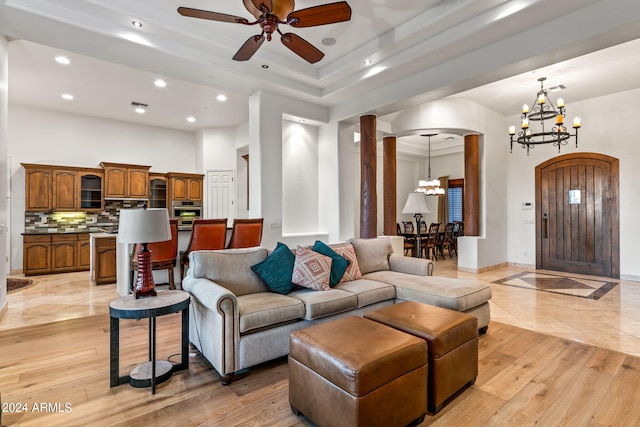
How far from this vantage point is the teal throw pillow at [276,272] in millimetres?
3051

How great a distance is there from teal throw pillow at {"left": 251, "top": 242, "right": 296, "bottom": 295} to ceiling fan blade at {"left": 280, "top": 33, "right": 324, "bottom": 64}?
2059mm

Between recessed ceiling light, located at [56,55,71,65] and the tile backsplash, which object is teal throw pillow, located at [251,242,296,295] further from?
the tile backsplash

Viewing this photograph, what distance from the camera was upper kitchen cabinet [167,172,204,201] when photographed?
8.17 meters

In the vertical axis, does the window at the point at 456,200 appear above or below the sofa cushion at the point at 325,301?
above

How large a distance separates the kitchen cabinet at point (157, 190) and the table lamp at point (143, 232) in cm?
618

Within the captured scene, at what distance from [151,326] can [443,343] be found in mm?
2137

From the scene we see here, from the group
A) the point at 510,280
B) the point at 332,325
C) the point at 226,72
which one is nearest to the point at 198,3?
the point at 226,72

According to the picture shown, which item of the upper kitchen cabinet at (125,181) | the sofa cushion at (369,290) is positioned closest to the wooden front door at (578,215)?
the sofa cushion at (369,290)

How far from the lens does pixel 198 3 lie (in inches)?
134

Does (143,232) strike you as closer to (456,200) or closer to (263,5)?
(263,5)

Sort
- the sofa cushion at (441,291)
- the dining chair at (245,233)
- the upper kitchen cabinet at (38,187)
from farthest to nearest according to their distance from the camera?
the upper kitchen cabinet at (38,187) < the dining chair at (245,233) < the sofa cushion at (441,291)

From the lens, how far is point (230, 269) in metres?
2.96

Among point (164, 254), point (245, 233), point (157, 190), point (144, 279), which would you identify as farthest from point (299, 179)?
point (157, 190)

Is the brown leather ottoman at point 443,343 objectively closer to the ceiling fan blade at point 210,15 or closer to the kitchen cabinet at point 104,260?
the ceiling fan blade at point 210,15
